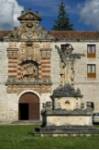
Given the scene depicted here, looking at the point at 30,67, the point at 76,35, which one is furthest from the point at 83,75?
the point at 30,67

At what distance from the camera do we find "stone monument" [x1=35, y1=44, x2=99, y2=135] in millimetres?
30422

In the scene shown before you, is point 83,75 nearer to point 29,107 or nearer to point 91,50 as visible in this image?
point 91,50


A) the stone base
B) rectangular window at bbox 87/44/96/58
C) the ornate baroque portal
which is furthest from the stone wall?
the stone base

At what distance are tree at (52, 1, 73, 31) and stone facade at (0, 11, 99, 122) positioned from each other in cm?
3656

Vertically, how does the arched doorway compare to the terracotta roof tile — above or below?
below

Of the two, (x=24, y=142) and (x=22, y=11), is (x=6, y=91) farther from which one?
(x=24, y=142)

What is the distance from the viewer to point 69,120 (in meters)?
31.5

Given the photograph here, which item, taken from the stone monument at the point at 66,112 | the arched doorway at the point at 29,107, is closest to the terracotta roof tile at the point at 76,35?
the arched doorway at the point at 29,107

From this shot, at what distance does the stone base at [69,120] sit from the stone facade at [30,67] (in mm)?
25702

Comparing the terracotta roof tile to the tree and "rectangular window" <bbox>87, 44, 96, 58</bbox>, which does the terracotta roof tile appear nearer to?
"rectangular window" <bbox>87, 44, 96, 58</bbox>

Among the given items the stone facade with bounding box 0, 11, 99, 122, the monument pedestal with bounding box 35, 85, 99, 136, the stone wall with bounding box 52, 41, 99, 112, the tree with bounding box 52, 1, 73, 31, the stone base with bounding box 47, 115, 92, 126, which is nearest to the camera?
the monument pedestal with bounding box 35, 85, 99, 136

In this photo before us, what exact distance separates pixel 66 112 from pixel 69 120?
19.5 inches

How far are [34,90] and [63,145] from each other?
1336 inches

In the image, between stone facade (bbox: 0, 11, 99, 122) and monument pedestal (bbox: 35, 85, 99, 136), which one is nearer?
monument pedestal (bbox: 35, 85, 99, 136)
